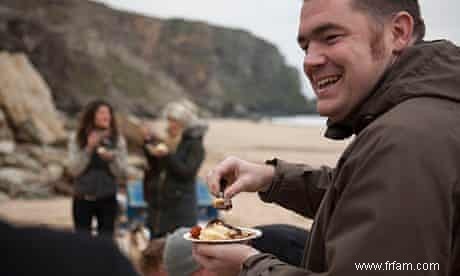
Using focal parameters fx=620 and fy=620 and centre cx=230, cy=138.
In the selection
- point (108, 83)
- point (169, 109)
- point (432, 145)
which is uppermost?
point (432, 145)

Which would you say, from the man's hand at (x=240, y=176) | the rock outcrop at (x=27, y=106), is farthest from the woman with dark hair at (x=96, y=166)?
the rock outcrop at (x=27, y=106)

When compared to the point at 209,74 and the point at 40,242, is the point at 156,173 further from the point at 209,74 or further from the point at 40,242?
the point at 209,74

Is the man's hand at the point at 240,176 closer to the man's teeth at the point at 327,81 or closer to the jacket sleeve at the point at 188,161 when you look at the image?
the man's teeth at the point at 327,81

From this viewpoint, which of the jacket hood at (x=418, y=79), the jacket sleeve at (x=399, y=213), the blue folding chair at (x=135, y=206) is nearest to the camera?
the jacket sleeve at (x=399, y=213)

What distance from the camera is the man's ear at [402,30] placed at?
1.27m

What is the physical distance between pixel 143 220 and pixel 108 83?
60.7 feet

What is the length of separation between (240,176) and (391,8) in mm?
604

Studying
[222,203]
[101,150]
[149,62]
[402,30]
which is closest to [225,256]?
[222,203]

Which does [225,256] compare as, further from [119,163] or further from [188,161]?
[119,163]

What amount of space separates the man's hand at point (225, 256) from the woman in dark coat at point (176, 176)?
2908 mm

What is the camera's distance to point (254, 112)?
43281mm

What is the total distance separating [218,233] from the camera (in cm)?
139

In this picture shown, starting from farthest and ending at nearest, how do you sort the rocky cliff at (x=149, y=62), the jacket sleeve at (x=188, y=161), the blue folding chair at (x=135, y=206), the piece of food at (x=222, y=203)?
the rocky cliff at (x=149, y=62), the blue folding chair at (x=135, y=206), the jacket sleeve at (x=188, y=161), the piece of food at (x=222, y=203)

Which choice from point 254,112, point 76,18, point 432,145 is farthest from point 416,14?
point 254,112
